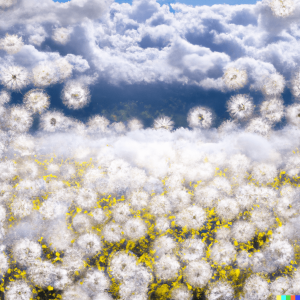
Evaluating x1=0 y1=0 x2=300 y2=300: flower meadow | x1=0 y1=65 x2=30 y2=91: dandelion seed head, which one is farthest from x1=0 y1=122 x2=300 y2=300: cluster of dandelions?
x1=0 y1=65 x2=30 y2=91: dandelion seed head

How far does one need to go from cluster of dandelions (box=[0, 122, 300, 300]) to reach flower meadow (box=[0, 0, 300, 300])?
A: 0.33 feet

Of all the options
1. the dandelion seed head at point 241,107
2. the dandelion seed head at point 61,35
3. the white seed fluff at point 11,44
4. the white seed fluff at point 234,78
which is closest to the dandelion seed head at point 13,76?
the white seed fluff at point 11,44

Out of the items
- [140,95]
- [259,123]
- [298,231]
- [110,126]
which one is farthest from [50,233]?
[259,123]

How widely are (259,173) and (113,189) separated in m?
16.4

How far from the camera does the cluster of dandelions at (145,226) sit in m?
17.4

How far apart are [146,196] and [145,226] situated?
302 centimetres

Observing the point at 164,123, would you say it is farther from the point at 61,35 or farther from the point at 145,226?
the point at 61,35

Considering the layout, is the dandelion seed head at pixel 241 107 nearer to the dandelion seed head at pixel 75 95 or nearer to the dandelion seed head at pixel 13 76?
the dandelion seed head at pixel 75 95

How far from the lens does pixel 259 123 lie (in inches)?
887

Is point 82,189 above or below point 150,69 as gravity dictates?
below

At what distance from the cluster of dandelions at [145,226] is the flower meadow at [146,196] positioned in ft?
0.33

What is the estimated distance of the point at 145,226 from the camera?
19188 mm

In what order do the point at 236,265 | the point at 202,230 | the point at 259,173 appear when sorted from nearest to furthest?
1. the point at 236,265
2. the point at 202,230
3. the point at 259,173

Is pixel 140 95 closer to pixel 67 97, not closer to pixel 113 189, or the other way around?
pixel 67 97
